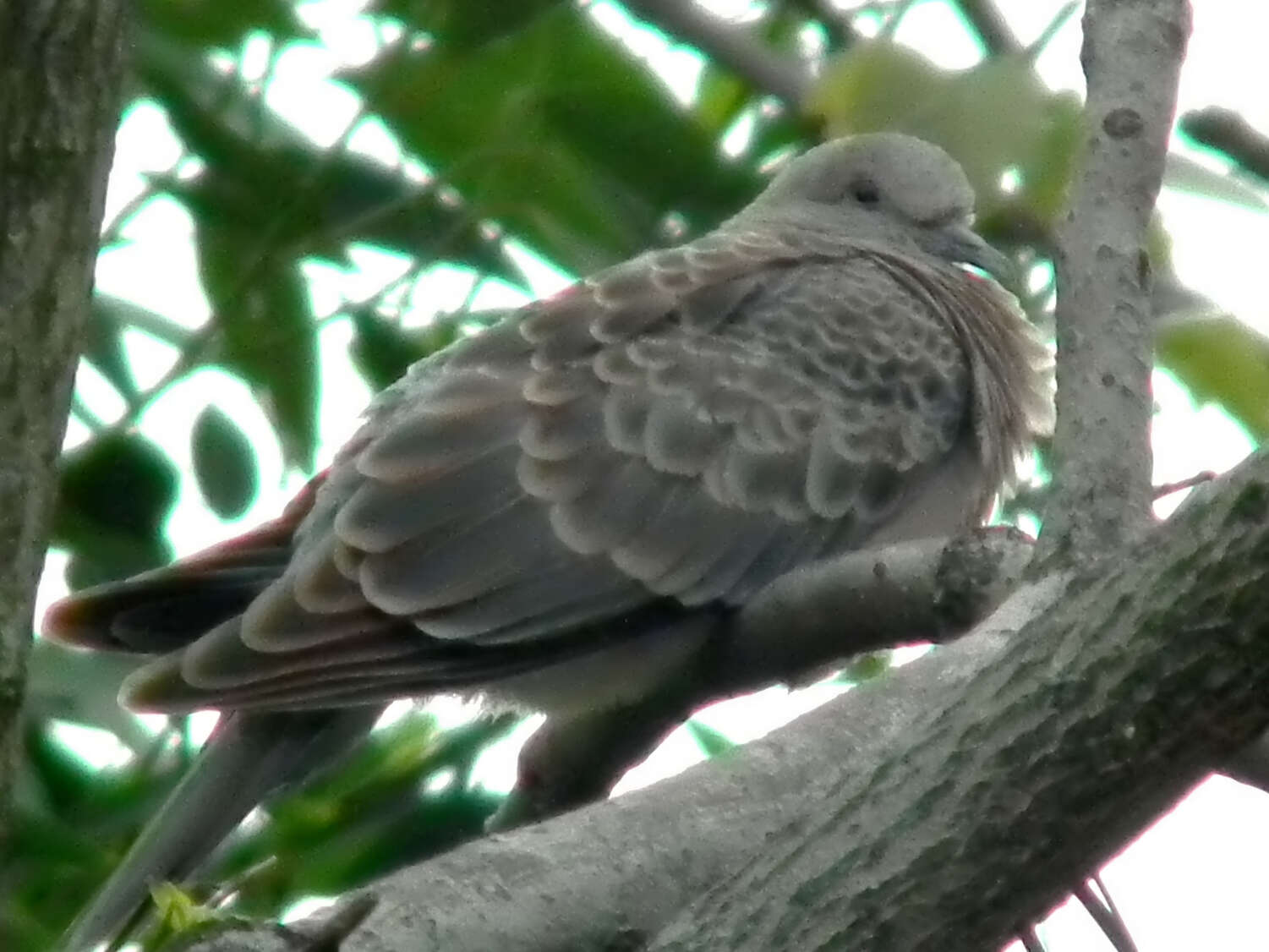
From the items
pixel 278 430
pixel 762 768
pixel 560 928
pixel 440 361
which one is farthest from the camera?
pixel 440 361

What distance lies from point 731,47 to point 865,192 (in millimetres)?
790

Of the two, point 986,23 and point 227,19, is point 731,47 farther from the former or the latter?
point 227,19

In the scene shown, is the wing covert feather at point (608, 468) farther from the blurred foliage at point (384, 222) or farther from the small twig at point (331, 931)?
the small twig at point (331, 931)

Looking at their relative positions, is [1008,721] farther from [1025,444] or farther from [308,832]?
[1025,444]

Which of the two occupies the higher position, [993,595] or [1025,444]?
[1025,444]

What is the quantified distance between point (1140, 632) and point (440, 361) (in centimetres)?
164

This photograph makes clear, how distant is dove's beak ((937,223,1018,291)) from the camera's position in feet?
10.1

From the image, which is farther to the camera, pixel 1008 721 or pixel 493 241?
pixel 493 241

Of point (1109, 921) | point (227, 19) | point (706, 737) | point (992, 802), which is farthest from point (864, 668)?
point (992, 802)

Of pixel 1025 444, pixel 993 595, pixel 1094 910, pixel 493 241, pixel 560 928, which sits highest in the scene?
pixel 493 241

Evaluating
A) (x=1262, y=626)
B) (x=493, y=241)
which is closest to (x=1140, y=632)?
(x=1262, y=626)

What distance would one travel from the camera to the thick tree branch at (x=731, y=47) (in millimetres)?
2648

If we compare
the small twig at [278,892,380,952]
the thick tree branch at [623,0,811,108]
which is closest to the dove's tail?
the small twig at [278,892,380,952]

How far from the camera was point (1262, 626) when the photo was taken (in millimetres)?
1101
